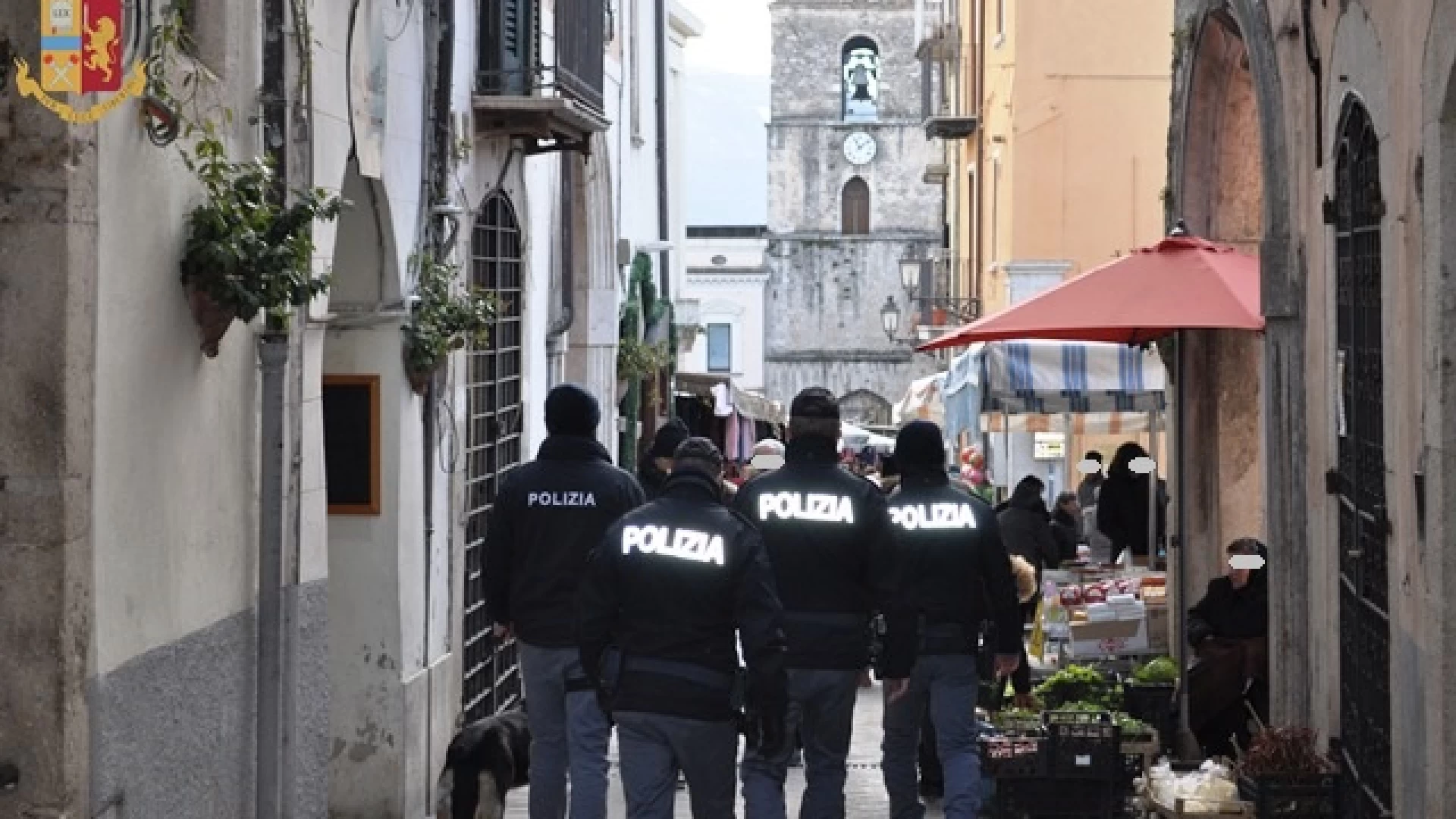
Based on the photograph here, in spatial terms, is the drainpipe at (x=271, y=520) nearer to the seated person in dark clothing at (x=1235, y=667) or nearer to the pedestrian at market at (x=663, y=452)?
the pedestrian at market at (x=663, y=452)

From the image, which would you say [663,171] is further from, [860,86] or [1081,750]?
[860,86]

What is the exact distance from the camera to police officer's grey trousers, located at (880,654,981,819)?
1166 centimetres

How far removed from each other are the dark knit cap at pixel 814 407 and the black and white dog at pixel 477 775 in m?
1.95

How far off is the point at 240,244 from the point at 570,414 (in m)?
2.59

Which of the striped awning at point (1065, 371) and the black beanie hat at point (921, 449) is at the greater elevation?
the striped awning at point (1065, 371)

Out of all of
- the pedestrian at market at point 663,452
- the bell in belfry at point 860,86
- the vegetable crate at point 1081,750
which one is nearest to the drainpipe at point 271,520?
the vegetable crate at point 1081,750

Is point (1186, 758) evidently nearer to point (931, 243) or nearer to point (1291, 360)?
point (1291, 360)

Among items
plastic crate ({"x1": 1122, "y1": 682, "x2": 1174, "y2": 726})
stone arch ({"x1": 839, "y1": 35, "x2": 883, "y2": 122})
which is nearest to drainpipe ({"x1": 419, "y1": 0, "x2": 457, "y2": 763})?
plastic crate ({"x1": 1122, "y1": 682, "x2": 1174, "y2": 726})

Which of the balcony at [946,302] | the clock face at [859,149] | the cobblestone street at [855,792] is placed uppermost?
the clock face at [859,149]

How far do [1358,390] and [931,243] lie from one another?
7052 centimetres

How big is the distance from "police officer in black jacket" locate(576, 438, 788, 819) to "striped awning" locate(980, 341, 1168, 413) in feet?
27.6

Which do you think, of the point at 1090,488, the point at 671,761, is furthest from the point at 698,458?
the point at 1090,488

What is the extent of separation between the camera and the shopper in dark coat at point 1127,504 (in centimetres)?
2178

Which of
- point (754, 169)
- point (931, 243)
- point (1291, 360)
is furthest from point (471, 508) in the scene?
point (754, 169)
